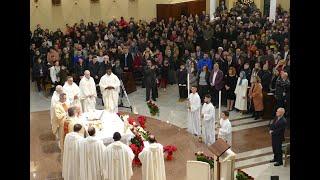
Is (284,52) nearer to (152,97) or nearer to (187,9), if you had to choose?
(152,97)

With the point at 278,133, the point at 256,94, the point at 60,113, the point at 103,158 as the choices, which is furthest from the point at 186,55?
the point at 103,158

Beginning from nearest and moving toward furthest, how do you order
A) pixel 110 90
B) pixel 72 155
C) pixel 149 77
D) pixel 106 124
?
pixel 72 155 < pixel 106 124 < pixel 110 90 < pixel 149 77

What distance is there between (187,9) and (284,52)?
33.5 ft

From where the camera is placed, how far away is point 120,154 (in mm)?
9391

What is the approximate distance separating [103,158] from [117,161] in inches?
12.2

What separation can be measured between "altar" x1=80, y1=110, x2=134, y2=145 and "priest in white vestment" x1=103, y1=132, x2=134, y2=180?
1.33 m

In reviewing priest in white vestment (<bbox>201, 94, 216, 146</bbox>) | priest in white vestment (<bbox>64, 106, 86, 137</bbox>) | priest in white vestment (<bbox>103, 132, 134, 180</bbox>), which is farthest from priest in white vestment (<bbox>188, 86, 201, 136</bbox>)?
priest in white vestment (<bbox>103, 132, 134, 180</bbox>)

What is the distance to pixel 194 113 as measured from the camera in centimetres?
1330

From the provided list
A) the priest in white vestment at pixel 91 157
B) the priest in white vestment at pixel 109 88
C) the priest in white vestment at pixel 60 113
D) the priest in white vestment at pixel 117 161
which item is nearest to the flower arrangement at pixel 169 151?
the priest in white vestment at pixel 117 161

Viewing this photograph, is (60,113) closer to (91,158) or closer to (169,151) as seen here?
(91,158)

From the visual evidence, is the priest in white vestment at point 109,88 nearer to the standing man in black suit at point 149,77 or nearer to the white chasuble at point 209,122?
the standing man in black suit at point 149,77

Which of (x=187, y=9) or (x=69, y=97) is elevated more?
(x=187, y=9)

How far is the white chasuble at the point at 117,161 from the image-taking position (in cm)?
938
